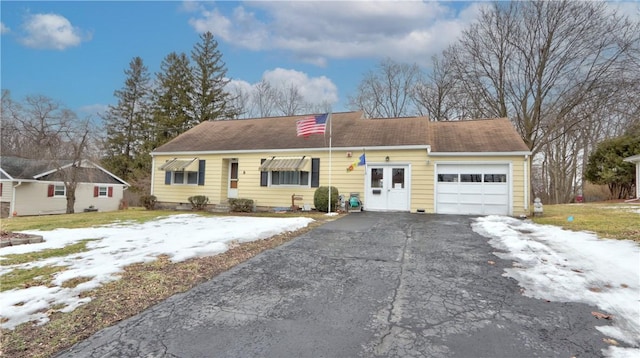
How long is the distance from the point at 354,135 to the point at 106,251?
10.7 meters

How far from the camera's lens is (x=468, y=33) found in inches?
894

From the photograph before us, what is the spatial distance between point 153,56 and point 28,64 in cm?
2189

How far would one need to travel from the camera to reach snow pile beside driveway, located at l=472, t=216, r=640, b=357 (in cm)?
295

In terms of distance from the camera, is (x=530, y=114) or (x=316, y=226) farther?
(x=530, y=114)

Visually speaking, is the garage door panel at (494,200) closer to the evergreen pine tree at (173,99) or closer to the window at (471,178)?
the window at (471,178)

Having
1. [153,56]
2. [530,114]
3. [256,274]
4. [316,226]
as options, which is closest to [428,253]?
[256,274]

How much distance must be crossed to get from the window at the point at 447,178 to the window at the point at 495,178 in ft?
3.60

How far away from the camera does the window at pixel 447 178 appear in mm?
12148

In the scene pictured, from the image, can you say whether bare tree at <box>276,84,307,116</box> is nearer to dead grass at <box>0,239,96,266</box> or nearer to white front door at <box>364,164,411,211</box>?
white front door at <box>364,164,411,211</box>

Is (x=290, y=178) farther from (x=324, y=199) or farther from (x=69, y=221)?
(x=69, y=221)

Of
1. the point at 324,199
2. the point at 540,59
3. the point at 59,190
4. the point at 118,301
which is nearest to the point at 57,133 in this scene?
the point at 59,190

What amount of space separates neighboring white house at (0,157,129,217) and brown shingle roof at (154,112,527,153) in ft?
31.6

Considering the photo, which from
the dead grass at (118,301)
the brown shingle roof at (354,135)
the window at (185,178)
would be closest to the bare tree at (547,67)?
the brown shingle roof at (354,135)

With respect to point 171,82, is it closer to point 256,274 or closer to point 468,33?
point 468,33
